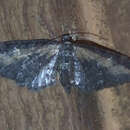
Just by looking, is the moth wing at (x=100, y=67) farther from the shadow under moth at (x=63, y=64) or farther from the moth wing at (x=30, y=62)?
the moth wing at (x=30, y=62)

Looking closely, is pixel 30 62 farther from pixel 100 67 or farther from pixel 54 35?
pixel 100 67

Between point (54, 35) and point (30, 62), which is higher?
point (54, 35)

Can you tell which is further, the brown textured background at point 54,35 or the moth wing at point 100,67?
the brown textured background at point 54,35

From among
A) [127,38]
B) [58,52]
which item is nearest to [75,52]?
[58,52]

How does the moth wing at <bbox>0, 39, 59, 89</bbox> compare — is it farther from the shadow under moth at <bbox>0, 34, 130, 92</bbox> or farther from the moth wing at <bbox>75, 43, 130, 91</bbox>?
the moth wing at <bbox>75, 43, 130, 91</bbox>

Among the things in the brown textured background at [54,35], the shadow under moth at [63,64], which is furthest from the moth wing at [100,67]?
the brown textured background at [54,35]

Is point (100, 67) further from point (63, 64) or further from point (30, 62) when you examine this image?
point (30, 62)

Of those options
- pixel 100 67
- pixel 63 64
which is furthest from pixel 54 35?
pixel 100 67
